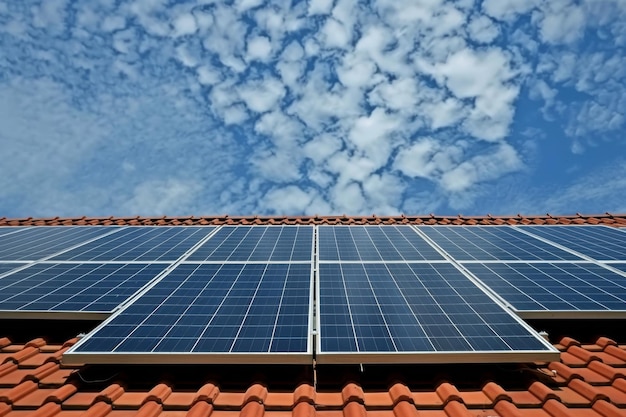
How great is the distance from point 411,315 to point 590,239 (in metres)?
5.88

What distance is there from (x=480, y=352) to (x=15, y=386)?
18.3ft

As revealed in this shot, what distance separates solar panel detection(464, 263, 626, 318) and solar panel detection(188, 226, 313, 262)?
3.25 metres

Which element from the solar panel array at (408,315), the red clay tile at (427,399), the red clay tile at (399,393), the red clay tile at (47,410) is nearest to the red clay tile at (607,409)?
the solar panel array at (408,315)

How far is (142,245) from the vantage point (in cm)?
789

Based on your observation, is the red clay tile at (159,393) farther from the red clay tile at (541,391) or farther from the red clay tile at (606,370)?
the red clay tile at (606,370)

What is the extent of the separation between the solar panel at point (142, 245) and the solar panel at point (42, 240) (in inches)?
19.3

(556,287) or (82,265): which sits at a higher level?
(82,265)

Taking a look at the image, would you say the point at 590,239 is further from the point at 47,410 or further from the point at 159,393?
the point at 47,410

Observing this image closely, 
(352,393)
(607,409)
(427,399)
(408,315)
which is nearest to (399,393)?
(427,399)

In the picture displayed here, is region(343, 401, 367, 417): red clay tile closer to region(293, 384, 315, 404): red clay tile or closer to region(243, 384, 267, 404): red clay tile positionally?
region(293, 384, 315, 404): red clay tile

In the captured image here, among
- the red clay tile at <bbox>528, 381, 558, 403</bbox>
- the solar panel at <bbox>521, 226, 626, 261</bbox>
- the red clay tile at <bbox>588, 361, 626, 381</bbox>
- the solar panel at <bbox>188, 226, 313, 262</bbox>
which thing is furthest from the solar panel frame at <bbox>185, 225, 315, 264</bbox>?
the solar panel at <bbox>521, 226, 626, 261</bbox>

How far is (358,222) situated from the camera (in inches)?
428

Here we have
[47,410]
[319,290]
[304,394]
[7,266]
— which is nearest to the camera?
[47,410]

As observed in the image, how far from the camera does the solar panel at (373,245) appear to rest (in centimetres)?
689
